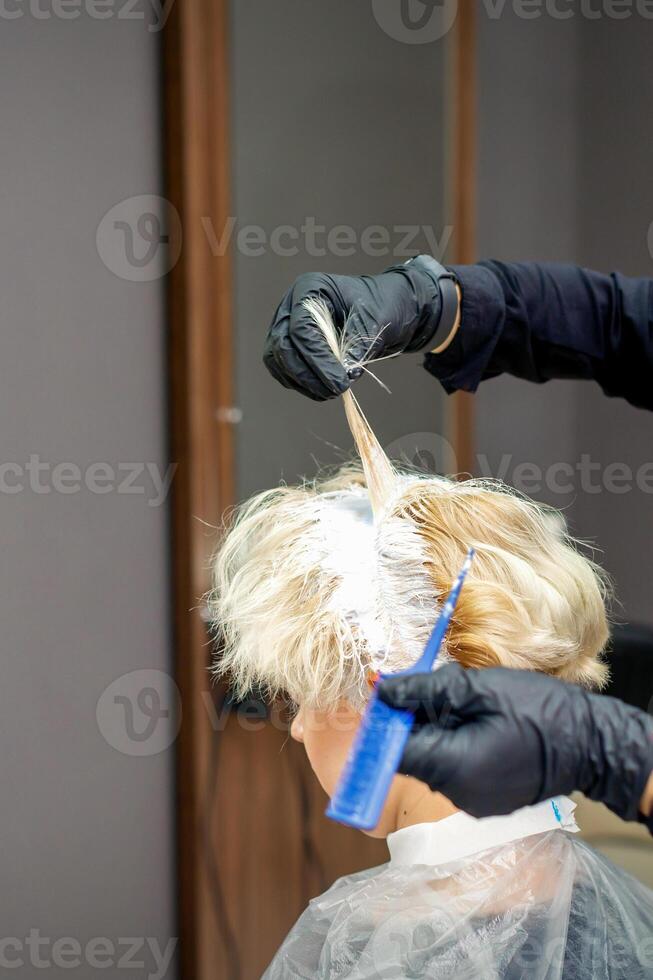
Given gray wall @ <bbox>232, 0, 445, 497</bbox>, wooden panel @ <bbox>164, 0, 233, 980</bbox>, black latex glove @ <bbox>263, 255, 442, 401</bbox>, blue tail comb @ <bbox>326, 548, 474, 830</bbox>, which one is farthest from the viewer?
gray wall @ <bbox>232, 0, 445, 497</bbox>

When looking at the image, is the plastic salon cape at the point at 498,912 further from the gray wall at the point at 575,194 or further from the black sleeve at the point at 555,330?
the gray wall at the point at 575,194

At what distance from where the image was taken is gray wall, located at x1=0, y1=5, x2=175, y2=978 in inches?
61.2

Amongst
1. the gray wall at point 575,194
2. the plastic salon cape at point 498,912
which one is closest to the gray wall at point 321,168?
the gray wall at point 575,194

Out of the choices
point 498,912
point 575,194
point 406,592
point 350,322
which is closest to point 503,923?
point 498,912

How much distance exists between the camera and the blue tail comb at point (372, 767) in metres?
0.63

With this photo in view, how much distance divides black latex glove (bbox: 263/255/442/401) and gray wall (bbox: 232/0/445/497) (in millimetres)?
665

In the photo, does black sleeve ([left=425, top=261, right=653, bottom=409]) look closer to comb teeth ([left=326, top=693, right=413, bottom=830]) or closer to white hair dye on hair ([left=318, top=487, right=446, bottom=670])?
white hair dye on hair ([left=318, top=487, right=446, bottom=670])

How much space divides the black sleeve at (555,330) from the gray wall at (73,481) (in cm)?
66

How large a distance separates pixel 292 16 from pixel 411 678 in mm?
1628

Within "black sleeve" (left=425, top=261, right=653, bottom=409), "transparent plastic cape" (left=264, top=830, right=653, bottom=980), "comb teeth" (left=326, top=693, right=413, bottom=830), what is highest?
"black sleeve" (left=425, top=261, right=653, bottom=409)

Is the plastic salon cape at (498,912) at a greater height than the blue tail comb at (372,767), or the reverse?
the blue tail comb at (372,767)

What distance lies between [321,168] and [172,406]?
622 millimetres

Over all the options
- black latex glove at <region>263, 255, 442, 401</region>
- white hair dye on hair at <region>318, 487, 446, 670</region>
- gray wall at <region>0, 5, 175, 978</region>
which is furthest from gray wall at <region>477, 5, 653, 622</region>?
white hair dye on hair at <region>318, 487, 446, 670</region>

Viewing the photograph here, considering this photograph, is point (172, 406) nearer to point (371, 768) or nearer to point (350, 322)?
point (350, 322)
